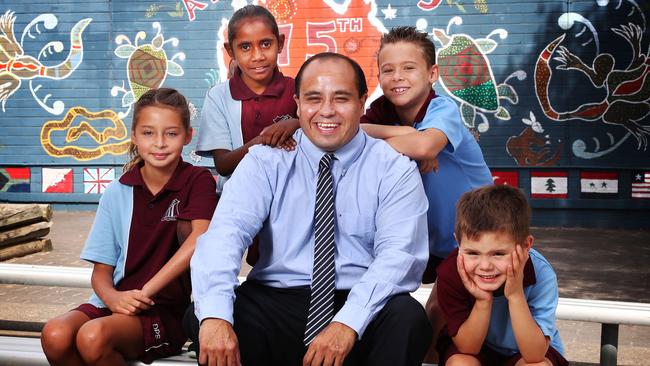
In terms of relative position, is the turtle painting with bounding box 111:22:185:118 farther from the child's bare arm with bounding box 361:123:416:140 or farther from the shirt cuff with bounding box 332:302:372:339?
the shirt cuff with bounding box 332:302:372:339

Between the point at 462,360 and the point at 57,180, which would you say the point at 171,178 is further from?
the point at 57,180

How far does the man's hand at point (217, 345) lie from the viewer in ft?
9.42

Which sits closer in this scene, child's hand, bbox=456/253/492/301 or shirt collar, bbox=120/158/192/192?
child's hand, bbox=456/253/492/301

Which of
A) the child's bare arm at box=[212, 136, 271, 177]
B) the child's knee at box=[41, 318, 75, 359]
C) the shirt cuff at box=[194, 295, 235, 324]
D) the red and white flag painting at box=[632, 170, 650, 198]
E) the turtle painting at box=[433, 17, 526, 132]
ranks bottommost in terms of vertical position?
the red and white flag painting at box=[632, 170, 650, 198]

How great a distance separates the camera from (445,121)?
3480mm

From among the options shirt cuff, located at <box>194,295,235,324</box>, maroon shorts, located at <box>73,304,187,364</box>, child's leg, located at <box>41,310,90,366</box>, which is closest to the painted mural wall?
maroon shorts, located at <box>73,304,187,364</box>

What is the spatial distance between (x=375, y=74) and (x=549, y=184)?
2.91 metres

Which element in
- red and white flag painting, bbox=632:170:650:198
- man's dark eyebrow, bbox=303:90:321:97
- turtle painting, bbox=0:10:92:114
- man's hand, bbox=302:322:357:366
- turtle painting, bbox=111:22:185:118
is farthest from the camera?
turtle painting, bbox=0:10:92:114

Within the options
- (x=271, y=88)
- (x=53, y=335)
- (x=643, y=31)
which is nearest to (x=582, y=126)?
(x=643, y=31)

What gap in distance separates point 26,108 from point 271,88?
10.1 m

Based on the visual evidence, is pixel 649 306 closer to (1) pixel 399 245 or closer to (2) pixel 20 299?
(1) pixel 399 245

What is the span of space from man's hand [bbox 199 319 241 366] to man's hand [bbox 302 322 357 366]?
0.84 ft

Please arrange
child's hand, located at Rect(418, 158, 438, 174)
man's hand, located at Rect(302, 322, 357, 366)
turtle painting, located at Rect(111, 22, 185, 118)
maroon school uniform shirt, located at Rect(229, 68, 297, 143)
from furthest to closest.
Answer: turtle painting, located at Rect(111, 22, 185, 118) → maroon school uniform shirt, located at Rect(229, 68, 297, 143) → child's hand, located at Rect(418, 158, 438, 174) → man's hand, located at Rect(302, 322, 357, 366)

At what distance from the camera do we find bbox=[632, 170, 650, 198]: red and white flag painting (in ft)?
37.3
